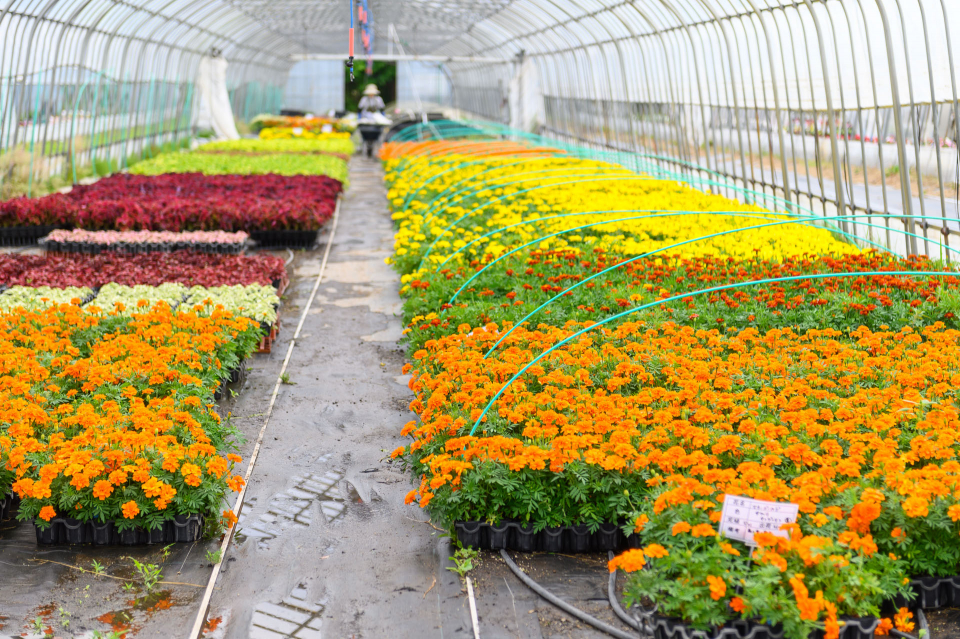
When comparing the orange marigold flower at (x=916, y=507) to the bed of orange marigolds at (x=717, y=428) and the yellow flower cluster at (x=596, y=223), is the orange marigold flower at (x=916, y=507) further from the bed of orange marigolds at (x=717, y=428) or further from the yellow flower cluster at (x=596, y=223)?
the yellow flower cluster at (x=596, y=223)

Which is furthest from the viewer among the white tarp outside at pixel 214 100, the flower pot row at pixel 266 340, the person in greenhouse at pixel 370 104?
the person in greenhouse at pixel 370 104

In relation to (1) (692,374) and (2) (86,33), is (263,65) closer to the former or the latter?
(2) (86,33)

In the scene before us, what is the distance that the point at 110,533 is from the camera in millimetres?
4266

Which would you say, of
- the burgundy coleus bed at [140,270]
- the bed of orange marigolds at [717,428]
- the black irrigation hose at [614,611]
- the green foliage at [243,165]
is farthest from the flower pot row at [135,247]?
the black irrigation hose at [614,611]

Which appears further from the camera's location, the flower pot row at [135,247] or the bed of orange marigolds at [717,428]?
the flower pot row at [135,247]

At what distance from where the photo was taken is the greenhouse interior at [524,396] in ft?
11.5

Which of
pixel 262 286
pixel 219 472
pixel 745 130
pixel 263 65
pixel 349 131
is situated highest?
pixel 263 65

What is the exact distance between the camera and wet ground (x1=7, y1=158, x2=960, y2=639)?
3676 mm

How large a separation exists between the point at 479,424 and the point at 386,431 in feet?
5.00

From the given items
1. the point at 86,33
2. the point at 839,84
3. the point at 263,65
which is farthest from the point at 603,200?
the point at 263,65

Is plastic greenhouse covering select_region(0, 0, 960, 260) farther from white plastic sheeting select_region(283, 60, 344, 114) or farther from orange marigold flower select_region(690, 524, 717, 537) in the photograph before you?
white plastic sheeting select_region(283, 60, 344, 114)

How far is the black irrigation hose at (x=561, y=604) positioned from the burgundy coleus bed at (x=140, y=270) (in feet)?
16.5

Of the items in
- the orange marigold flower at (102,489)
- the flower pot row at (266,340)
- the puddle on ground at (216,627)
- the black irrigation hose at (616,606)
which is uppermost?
the flower pot row at (266,340)

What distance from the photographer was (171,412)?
459 centimetres
